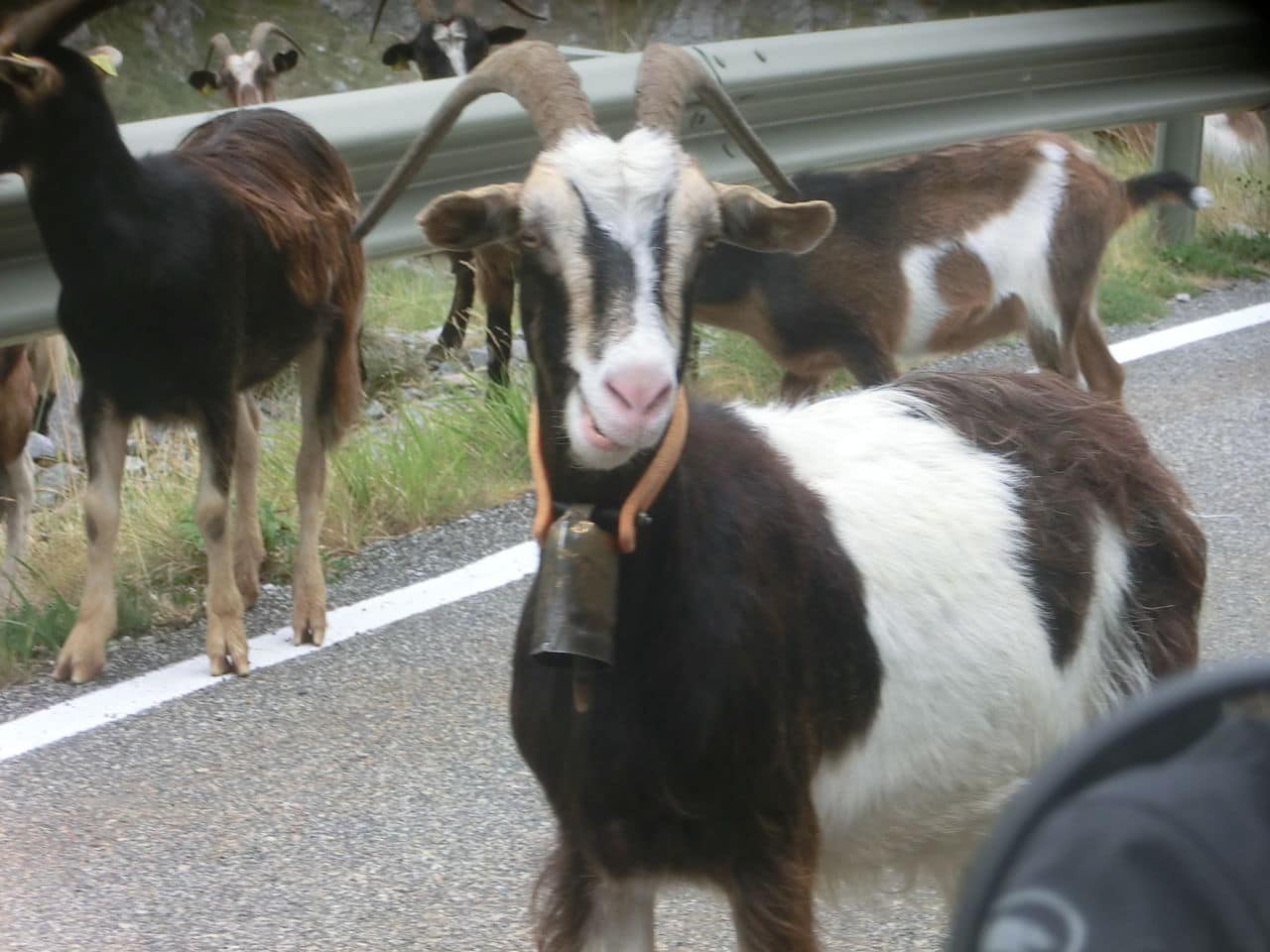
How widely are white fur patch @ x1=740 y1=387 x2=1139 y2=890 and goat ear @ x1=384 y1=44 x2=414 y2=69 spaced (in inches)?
336

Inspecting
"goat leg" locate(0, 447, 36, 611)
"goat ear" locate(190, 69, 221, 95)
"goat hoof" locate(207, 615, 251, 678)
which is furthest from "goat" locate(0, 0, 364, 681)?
"goat ear" locate(190, 69, 221, 95)

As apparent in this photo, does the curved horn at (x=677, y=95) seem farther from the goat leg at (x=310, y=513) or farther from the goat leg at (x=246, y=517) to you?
the goat leg at (x=246, y=517)

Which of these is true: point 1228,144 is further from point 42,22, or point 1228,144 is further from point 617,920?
point 617,920

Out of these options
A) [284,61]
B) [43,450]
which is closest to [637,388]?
[43,450]

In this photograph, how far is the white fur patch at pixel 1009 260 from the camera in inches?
267

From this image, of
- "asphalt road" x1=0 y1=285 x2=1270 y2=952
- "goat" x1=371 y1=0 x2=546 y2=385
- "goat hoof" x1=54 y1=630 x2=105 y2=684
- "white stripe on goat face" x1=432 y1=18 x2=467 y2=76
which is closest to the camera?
"asphalt road" x1=0 y1=285 x2=1270 y2=952

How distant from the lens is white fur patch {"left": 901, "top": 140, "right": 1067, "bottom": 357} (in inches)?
267

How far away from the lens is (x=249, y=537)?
226 inches

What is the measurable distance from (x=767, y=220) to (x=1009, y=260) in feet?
12.2

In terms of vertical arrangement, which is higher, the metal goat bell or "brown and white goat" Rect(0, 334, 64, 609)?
the metal goat bell

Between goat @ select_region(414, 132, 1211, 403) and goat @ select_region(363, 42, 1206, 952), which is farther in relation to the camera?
goat @ select_region(414, 132, 1211, 403)

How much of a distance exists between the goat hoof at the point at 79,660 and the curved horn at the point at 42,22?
165 cm

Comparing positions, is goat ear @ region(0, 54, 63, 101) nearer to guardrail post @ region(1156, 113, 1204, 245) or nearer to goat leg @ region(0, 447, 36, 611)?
goat leg @ region(0, 447, 36, 611)

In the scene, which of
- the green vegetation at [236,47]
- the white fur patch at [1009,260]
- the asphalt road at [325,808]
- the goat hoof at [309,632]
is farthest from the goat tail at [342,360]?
the green vegetation at [236,47]
